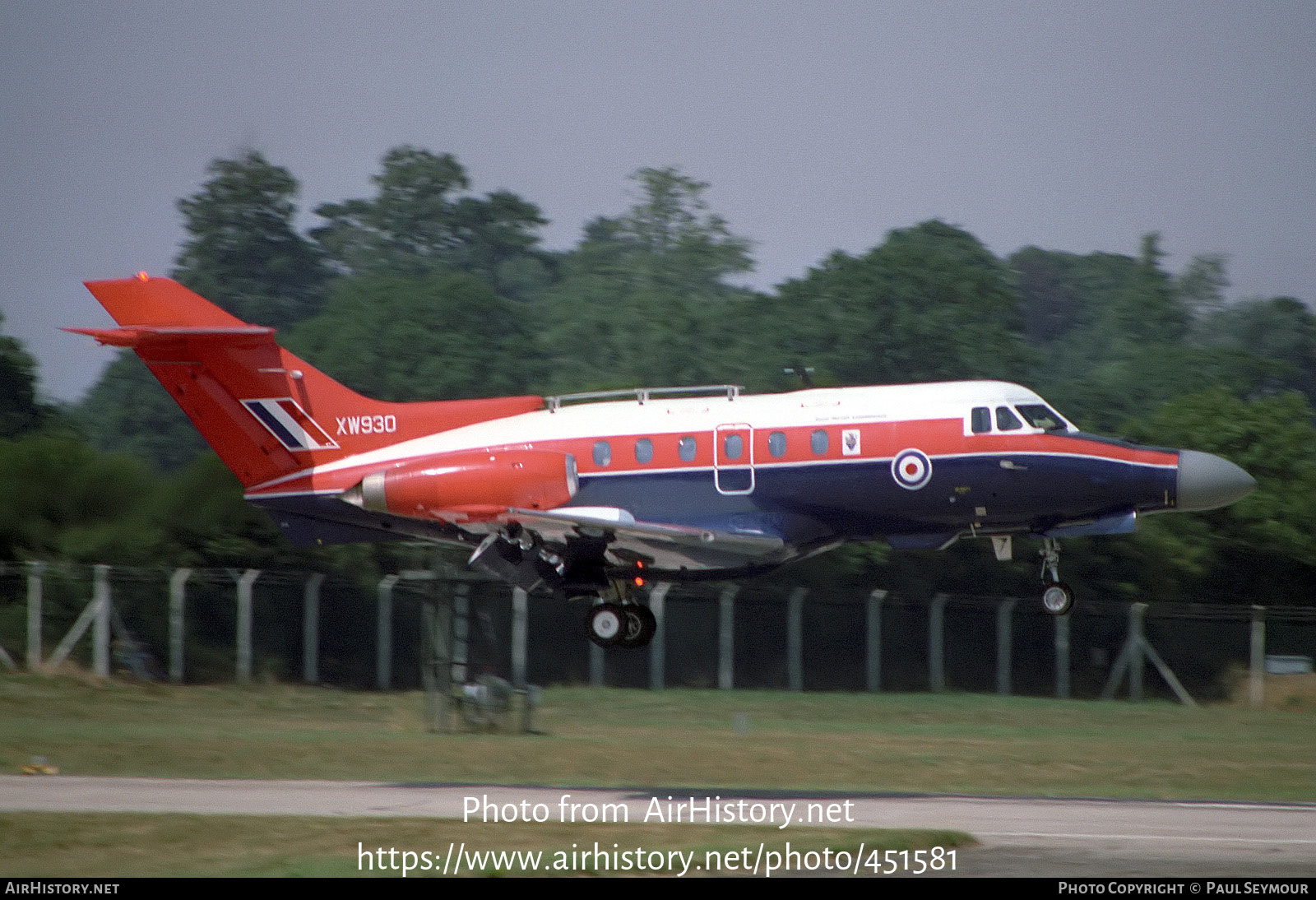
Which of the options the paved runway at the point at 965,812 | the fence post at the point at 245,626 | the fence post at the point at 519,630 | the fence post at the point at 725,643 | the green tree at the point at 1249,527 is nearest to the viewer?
the paved runway at the point at 965,812

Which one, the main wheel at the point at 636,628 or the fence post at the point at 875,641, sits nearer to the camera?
the main wheel at the point at 636,628

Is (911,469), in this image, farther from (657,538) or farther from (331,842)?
(331,842)

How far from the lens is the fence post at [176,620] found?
34969 millimetres

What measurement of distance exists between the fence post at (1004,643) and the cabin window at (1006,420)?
14817mm

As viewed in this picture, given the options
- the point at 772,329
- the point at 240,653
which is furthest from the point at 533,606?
the point at 772,329

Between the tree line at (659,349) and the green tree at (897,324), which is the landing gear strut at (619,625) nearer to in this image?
the tree line at (659,349)

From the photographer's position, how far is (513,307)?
76.1m

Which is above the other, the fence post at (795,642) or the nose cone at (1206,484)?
the nose cone at (1206,484)

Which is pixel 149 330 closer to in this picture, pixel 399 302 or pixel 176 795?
pixel 176 795

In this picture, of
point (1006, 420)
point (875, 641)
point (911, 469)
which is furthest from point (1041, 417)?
point (875, 641)

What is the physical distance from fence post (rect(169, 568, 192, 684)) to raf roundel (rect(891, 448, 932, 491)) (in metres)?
17.4

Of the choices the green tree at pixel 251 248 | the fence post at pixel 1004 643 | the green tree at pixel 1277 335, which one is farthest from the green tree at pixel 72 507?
the green tree at pixel 1277 335

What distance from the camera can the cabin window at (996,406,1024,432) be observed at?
24453 millimetres

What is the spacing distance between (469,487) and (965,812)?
8.23 metres
